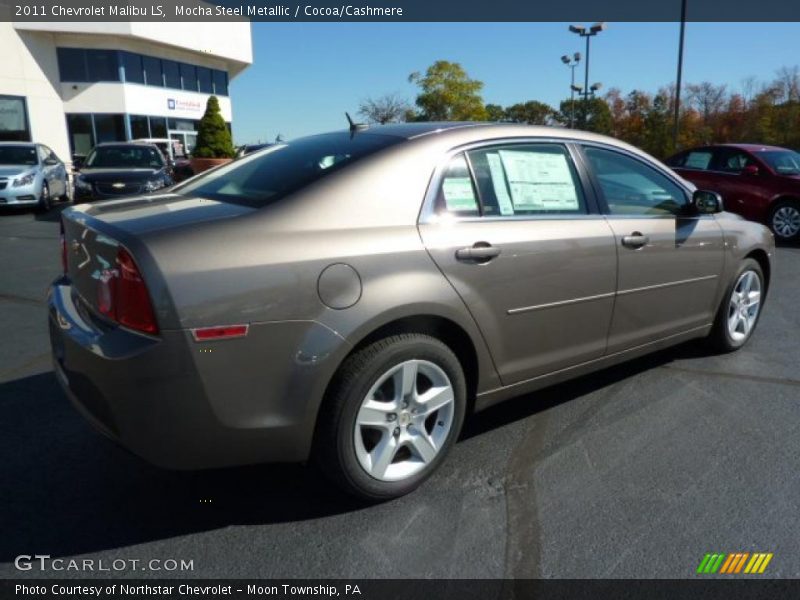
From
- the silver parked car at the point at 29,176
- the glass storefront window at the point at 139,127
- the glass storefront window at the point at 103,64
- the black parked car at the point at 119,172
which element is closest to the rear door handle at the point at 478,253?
the black parked car at the point at 119,172

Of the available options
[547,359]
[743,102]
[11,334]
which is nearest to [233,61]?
[743,102]

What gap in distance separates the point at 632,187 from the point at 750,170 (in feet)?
27.4

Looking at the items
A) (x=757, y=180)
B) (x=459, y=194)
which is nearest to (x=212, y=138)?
(x=757, y=180)

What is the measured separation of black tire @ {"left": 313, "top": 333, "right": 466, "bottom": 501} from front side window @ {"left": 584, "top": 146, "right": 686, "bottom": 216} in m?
1.52

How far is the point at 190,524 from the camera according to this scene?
262cm

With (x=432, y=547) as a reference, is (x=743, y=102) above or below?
above

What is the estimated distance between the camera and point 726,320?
14.7ft

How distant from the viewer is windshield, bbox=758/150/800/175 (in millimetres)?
10711

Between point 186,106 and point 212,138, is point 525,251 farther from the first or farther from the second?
point 186,106

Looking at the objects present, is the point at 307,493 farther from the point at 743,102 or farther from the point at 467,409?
the point at 743,102

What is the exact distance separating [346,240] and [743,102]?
52133 mm

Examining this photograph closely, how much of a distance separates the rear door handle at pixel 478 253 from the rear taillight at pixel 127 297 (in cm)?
127

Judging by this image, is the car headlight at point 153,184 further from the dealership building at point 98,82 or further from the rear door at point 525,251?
the dealership building at point 98,82

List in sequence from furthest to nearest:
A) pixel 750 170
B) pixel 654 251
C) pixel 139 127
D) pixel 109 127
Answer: pixel 139 127 → pixel 109 127 → pixel 750 170 → pixel 654 251
